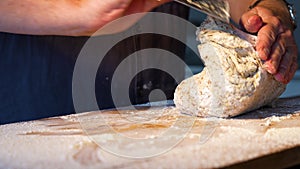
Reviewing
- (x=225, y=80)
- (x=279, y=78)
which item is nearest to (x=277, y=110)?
(x=279, y=78)

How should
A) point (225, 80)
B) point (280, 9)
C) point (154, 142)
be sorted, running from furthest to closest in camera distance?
point (280, 9) < point (225, 80) < point (154, 142)

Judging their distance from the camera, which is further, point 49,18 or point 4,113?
point 4,113

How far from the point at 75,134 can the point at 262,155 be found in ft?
1.06

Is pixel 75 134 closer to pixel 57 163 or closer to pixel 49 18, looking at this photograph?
pixel 57 163

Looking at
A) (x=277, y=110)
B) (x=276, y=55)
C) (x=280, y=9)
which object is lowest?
(x=277, y=110)

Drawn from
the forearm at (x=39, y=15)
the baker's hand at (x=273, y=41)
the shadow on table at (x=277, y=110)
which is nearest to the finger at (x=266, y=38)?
the baker's hand at (x=273, y=41)

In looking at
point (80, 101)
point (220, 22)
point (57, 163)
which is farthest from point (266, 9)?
point (57, 163)

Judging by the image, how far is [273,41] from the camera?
936mm

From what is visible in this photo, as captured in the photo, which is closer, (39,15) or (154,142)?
(154,142)

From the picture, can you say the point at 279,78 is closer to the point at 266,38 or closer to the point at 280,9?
the point at 266,38

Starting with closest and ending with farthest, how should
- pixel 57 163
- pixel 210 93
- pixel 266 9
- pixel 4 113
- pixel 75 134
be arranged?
pixel 57 163, pixel 75 134, pixel 210 93, pixel 266 9, pixel 4 113

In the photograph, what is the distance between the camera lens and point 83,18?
93cm

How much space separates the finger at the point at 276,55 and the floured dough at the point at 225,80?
0.01m

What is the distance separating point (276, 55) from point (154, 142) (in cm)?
39
